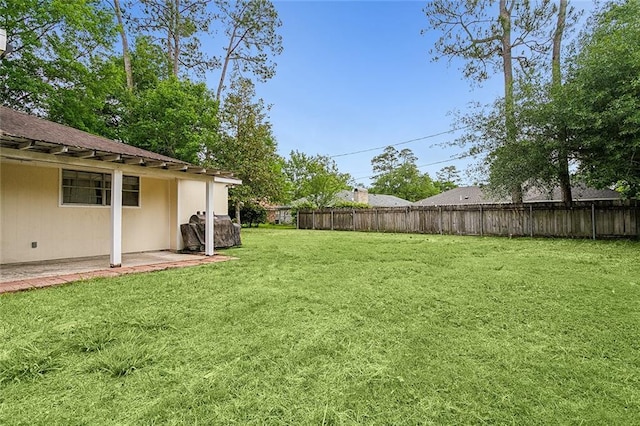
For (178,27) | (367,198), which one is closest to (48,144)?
(178,27)

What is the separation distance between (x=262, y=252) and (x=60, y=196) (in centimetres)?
426

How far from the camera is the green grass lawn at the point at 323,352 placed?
162 cm

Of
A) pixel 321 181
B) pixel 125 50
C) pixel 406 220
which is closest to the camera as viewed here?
pixel 125 50

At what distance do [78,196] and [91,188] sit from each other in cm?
31

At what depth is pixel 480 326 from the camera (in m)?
2.75

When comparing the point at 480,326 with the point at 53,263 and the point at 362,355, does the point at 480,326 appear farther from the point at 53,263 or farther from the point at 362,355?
the point at 53,263

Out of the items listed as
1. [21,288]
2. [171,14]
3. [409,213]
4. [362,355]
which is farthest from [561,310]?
[171,14]

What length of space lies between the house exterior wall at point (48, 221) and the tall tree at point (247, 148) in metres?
8.93

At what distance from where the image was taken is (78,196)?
6.23m

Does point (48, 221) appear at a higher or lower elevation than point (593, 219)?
higher

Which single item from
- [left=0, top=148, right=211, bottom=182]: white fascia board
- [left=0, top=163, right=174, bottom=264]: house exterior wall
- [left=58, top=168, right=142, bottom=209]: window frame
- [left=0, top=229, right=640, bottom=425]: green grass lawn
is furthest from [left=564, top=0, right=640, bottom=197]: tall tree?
[left=0, top=163, right=174, bottom=264]: house exterior wall

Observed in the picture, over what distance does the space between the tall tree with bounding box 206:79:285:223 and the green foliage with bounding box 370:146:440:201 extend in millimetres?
26607

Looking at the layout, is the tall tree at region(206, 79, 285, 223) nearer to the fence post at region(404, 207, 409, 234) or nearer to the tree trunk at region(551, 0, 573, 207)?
the fence post at region(404, 207, 409, 234)

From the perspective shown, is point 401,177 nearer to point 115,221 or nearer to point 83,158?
point 115,221
